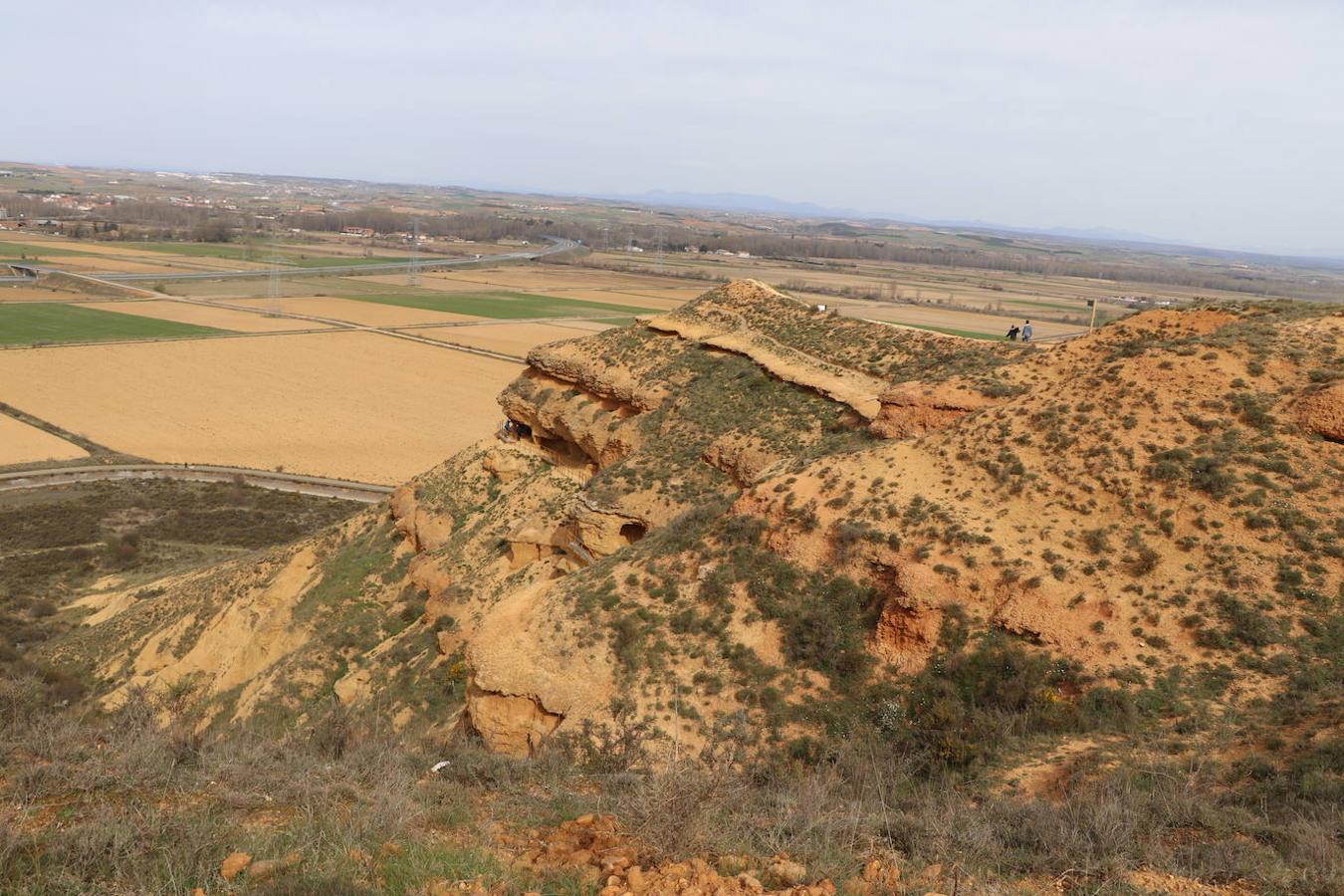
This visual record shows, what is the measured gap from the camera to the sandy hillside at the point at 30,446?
160ft

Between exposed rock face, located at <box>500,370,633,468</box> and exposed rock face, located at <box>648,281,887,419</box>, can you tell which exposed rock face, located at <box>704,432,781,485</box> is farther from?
exposed rock face, located at <box>500,370,633,468</box>

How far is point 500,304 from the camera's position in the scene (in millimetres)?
113688

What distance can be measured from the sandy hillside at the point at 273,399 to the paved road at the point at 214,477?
1.60 metres

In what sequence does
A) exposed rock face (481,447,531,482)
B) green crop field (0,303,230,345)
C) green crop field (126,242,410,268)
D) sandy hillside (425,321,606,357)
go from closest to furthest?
exposed rock face (481,447,531,482) < green crop field (0,303,230,345) < sandy hillside (425,321,606,357) < green crop field (126,242,410,268)

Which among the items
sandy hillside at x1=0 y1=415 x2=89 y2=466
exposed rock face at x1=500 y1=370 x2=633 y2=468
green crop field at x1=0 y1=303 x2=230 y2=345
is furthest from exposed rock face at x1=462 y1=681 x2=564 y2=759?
green crop field at x1=0 y1=303 x2=230 y2=345

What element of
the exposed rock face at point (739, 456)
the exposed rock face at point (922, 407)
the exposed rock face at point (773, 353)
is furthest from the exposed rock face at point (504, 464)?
the exposed rock face at point (922, 407)

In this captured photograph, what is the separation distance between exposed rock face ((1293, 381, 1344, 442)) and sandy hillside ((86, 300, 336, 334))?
89399 millimetres

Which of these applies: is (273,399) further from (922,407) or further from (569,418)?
(922,407)

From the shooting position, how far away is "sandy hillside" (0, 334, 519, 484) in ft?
177

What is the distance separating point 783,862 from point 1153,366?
46.0 ft

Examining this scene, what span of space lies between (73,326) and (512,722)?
90569 millimetres

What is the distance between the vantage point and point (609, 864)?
8.14 meters

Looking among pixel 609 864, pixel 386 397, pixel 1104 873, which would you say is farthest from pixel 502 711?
pixel 386 397

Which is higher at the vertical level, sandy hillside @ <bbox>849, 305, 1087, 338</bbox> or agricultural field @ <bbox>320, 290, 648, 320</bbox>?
sandy hillside @ <bbox>849, 305, 1087, 338</bbox>
